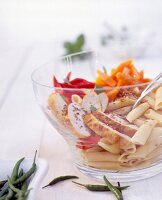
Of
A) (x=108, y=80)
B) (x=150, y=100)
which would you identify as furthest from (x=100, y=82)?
(x=150, y=100)

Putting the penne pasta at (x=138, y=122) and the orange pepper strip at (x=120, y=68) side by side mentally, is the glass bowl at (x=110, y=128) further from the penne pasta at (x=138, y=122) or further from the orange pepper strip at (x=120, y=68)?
the orange pepper strip at (x=120, y=68)

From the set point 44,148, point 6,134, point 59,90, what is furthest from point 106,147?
point 6,134

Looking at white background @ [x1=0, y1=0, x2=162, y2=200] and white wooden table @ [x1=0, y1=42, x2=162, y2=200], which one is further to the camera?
white background @ [x1=0, y1=0, x2=162, y2=200]

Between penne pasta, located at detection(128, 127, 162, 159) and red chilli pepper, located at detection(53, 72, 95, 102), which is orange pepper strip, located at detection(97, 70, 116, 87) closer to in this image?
red chilli pepper, located at detection(53, 72, 95, 102)

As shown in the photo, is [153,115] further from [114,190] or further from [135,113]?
[114,190]

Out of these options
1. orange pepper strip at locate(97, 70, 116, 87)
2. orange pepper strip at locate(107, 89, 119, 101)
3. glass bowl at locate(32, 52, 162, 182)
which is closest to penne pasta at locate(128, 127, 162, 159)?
glass bowl at locate(32, 52, 162, 182)
